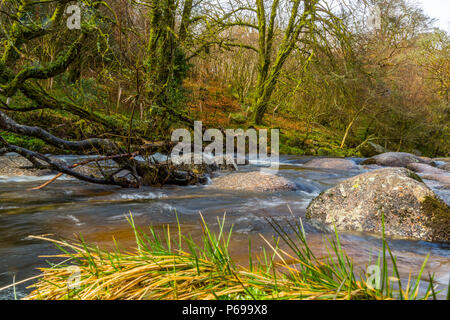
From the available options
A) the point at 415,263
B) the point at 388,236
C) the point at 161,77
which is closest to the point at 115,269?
the point at 415,263

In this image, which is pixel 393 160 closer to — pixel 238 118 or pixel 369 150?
pixel 369 150

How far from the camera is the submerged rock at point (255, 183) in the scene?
22.0ft

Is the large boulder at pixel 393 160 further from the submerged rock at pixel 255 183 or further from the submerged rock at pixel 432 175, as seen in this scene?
the submerged rock at pixel 255 183

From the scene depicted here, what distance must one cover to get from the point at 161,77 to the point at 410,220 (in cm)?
737

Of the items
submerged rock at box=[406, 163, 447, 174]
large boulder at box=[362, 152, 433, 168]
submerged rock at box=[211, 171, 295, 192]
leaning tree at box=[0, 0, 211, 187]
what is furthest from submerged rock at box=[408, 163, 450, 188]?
leaning tree at box=[0, 0, 211, 187]

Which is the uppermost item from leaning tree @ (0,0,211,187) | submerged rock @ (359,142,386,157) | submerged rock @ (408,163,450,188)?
leaning tree @ (0,0,211,187)

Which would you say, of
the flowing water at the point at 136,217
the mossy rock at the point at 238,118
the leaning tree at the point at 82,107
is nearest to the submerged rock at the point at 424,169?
the flowing water at the point at 136,217

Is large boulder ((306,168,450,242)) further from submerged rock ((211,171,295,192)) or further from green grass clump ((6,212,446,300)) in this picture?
green grass clump ((6,212,446,300))

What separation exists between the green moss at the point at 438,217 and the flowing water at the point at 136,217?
0.19 m

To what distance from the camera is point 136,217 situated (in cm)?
454

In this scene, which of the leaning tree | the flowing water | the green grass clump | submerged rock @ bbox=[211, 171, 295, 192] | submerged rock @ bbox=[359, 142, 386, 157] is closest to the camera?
the green grass clump

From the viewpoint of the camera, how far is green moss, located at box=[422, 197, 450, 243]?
3.56m

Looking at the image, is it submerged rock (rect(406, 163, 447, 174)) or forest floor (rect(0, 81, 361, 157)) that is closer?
submerged rock (rect(406, 163, 447, 174))

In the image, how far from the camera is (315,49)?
13289 millimetres
